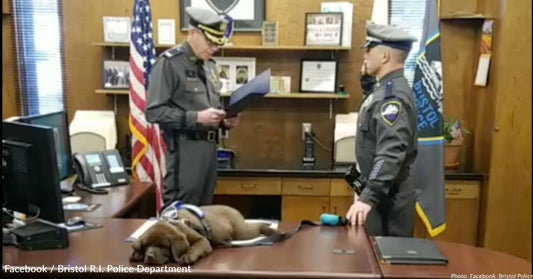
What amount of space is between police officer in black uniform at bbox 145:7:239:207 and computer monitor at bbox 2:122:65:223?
105cm

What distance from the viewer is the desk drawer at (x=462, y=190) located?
358 centimetres

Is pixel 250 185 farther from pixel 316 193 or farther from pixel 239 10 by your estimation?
pixel 239 10

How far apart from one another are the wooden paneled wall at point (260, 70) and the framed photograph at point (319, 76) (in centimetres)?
7

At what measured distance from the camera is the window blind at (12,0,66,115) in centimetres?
393

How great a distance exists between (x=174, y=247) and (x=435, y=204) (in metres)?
2.29

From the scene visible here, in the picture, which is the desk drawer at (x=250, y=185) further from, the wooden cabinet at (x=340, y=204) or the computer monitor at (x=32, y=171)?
the computer monitor at (x=32, y=171)

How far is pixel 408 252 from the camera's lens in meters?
1.66

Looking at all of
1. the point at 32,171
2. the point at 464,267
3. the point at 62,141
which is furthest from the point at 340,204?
the point at 32,171

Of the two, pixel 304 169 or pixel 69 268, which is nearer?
pixel 69 268

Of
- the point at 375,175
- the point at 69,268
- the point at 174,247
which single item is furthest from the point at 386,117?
the point at 69,268

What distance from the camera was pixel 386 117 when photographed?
215 cm

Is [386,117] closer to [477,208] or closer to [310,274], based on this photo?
[310,274]

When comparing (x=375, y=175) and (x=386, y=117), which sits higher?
(x=386, y=117)

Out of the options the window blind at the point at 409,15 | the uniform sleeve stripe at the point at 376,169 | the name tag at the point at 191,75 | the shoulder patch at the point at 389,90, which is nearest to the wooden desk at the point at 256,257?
the uniform sleeve stripe at the point at 376,169
